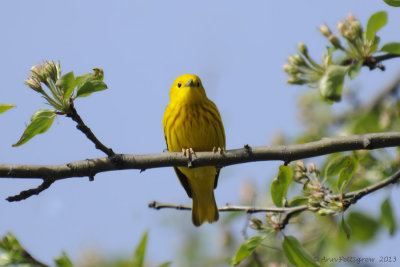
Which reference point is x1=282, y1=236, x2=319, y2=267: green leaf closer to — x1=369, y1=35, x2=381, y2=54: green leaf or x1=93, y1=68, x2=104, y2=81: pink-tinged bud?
x1=369, y1=35, x2=381, y2=54: green leaf

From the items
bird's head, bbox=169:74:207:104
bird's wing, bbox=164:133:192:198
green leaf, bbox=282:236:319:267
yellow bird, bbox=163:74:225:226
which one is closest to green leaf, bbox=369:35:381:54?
green leaf, bbox=282:236:319:267

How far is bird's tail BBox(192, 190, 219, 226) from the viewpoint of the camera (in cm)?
596

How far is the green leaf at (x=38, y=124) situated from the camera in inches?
125

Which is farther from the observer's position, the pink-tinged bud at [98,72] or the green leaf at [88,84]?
the pink-tinged bud at [98,72]

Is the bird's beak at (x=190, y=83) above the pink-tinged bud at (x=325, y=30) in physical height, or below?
below

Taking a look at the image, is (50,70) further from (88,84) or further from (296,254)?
(296,254)

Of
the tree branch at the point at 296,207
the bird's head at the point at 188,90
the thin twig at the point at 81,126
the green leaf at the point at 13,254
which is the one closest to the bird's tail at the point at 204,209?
the bird's head at the point at 188,90

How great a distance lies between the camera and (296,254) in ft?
12.4

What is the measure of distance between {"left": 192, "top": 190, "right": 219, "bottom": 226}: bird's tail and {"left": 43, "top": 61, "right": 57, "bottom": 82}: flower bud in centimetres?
308

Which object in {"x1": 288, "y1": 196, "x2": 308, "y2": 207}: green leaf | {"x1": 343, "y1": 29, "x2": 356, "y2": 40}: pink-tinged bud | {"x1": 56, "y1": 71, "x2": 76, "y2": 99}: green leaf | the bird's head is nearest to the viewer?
{"x1": 56, "y1": 71, "x2": 76, "y2": 99}: green leaf

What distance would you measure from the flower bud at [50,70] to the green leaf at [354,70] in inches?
74.1

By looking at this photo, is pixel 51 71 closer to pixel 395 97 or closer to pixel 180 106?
pixel 180 106

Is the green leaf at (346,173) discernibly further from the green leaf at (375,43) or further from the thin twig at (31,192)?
the thin twig at (31,192)

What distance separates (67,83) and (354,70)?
182 centimetres
